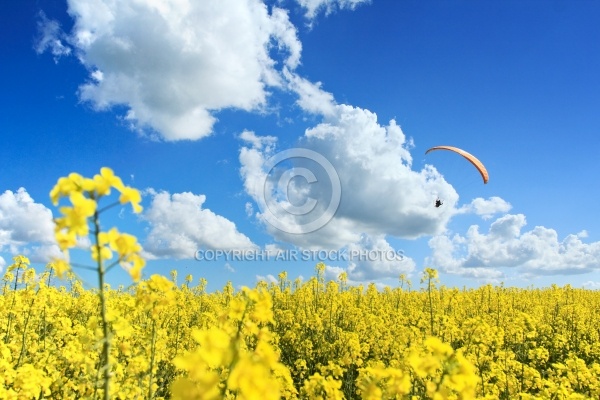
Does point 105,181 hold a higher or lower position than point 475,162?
lower

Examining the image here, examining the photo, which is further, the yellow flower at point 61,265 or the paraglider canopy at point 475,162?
the paraglider canopy at point 475,162

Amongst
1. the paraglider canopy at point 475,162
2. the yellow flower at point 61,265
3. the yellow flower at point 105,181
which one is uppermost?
the paraglider canopy at point 475,162

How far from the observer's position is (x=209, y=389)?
1268 mm

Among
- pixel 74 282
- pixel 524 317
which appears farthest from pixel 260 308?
pixel 74 282

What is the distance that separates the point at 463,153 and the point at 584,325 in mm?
10413

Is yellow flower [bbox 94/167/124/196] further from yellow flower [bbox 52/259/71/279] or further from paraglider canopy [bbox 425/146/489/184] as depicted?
paraglider canopy [bbox 425/146/489/184]

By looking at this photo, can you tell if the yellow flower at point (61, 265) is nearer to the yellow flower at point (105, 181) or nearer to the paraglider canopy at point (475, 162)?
the yellow flower at point (105, 181)

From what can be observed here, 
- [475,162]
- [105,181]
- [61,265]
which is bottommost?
[61,265]

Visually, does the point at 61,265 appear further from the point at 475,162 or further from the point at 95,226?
the point at 475,162

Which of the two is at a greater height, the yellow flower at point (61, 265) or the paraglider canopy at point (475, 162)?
the paraglider canopy at point (475, 162)

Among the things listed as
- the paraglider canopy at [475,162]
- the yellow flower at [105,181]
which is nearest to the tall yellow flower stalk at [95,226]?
the yellow flower at [105,181]

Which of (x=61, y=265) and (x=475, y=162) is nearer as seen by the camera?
(x=61, y=265)

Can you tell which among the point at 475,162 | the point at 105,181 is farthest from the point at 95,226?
the point at 475,162

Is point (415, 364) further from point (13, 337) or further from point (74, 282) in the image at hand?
point (74, 282)
